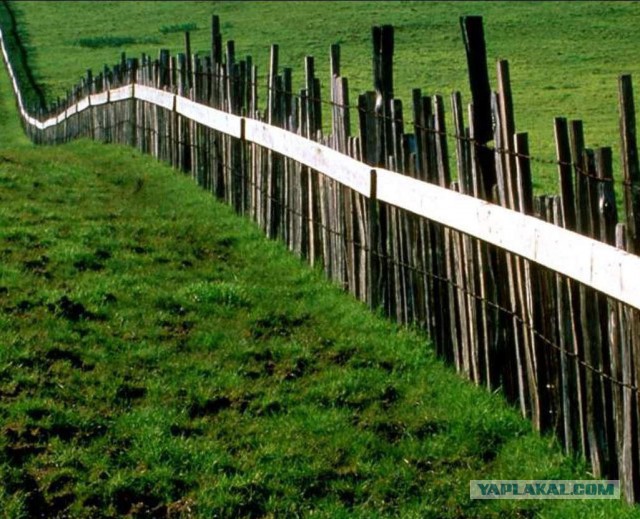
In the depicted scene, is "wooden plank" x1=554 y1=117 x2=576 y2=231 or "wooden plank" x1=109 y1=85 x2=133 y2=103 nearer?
"wooden plank" x1=554 y1=117 x2=576 y2=231

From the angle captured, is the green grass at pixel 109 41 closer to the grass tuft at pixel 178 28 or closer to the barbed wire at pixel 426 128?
the grass tuft at pixel 178 28

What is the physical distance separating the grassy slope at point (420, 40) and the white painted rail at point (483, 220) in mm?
5044

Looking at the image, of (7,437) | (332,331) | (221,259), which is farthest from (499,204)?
(221,259)

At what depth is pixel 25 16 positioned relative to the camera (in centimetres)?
5838

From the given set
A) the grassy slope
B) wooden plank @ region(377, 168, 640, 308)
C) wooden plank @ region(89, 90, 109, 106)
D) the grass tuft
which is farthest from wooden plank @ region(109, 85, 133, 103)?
the grass tuft

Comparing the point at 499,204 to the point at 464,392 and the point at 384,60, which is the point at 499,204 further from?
the point at 384,60

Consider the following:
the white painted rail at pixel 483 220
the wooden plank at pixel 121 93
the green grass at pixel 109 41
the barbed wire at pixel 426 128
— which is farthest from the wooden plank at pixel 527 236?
the green grass at pixel 109 41

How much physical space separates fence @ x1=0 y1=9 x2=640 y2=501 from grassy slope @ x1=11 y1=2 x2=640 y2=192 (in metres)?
5.01

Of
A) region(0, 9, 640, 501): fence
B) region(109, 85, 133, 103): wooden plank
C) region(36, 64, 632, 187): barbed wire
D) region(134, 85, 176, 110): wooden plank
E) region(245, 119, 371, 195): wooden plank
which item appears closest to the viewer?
region(0, 9, 640, 501): fence

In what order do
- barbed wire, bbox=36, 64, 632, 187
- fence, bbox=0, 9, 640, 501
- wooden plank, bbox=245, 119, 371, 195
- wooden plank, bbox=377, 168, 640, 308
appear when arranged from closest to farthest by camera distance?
wooden plank, bbox=377, 168, 640, 308
fence, bbox=0, 9, 640, 501
barbed wire, bbox=36, 64, 632, 187
wooden plank, bbox=245, 119, 371, 195

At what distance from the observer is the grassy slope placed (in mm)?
22766

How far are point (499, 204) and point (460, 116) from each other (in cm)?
66

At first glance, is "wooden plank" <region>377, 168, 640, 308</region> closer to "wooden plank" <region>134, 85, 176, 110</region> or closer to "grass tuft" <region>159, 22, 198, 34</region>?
"wooden plank" <region>134, 85, 176, 110</region>

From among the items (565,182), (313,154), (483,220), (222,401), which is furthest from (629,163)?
(313,154)
